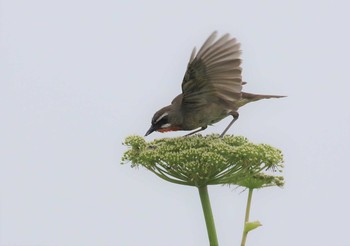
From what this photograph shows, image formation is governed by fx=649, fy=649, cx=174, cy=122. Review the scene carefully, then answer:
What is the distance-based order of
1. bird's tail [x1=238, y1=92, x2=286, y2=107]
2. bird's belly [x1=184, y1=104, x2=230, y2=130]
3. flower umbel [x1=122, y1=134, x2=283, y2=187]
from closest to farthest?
flower umbel [x1=122, y1=134, x2=283, y2=187], bird's belly [x1=184, y1=104, x2=230, y2=130], bird's tail [x1=238, y1=92, x2=286, y2=107]

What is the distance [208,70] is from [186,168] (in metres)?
1.14

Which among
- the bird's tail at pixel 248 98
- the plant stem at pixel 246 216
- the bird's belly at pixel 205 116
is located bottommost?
the plant stem at pixel 246 216

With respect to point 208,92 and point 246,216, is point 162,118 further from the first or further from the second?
point 246,216

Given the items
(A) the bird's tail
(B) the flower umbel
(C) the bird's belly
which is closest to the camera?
(B) the flower umbel

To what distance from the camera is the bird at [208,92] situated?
662 centimetres

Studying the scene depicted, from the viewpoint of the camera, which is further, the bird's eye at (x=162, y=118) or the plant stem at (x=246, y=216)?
the bird's eye at (x=162, y=118)

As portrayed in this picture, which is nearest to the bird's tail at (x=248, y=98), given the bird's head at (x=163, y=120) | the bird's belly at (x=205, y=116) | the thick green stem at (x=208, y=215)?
the bird's belly at (x=205, y=116)

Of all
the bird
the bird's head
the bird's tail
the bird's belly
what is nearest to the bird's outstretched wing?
the bird

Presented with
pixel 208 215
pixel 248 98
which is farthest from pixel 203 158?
pixel 248 98

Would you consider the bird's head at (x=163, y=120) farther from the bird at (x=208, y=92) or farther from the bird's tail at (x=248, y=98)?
the bird's tail at (x=248, y=98)

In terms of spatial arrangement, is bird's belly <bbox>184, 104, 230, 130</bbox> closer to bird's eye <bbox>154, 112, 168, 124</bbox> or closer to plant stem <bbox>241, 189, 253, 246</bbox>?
bird's eye <bbox>154, 112, 168, 124</bbox>

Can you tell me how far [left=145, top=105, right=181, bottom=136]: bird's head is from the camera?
7301 millimetres

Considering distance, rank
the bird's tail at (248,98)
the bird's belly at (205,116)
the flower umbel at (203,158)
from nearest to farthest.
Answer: the flower umbel at (203,158) < the bird's belly at (205,116) < the bird's tail at (248,98)

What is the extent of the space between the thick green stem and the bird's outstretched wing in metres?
1.05
